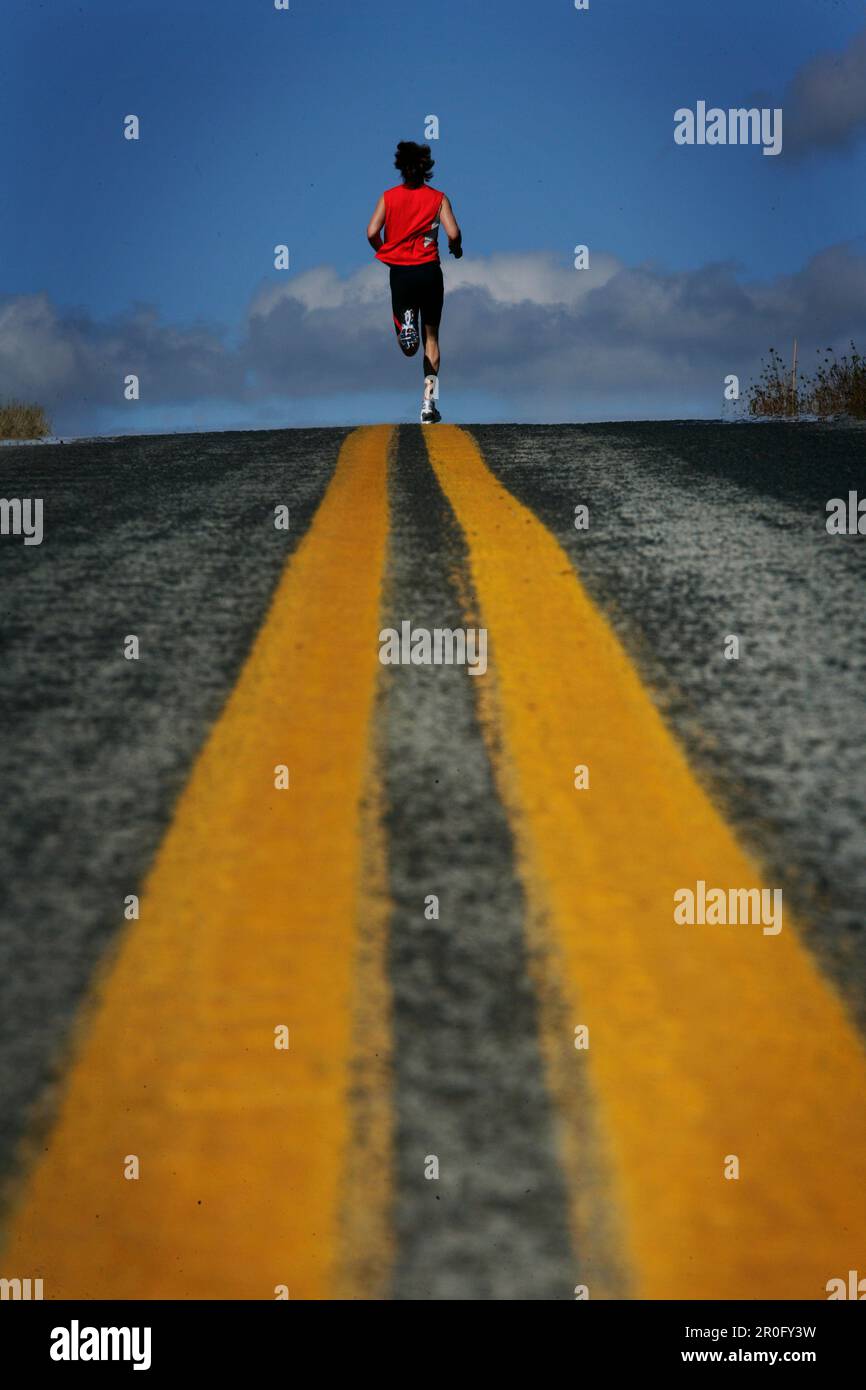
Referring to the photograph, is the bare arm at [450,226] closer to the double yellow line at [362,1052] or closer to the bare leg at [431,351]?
the bare leg at [431,351]

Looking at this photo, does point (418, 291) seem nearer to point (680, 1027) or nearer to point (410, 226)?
point (410, 226)

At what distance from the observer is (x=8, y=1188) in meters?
1.19

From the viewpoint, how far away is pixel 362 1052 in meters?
1.34

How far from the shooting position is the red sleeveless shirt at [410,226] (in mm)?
9602

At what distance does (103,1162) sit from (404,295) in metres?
9.31

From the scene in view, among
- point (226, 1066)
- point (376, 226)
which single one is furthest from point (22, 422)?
point (226, 1066)

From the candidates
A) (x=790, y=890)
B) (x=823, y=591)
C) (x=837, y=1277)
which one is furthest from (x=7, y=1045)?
(x=823, y=591)

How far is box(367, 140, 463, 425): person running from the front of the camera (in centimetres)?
957

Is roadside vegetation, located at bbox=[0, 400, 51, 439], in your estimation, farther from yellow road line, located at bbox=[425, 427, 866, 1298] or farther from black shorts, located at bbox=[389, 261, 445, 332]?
yellow road line, located at bbox=[425, 427, 866, 1298]

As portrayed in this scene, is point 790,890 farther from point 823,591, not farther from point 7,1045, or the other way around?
point 823,591

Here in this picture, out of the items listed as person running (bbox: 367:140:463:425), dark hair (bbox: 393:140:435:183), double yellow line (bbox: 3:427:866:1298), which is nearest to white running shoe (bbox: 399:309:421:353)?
person running (bbox: 367:140:463:425)

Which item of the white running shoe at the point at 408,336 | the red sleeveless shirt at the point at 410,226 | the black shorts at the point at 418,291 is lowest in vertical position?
the white running shoe at the point at 408,336

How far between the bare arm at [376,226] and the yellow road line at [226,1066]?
8.53 m

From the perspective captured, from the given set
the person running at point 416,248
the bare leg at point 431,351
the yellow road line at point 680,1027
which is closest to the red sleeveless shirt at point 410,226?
the person running at point 416,248
